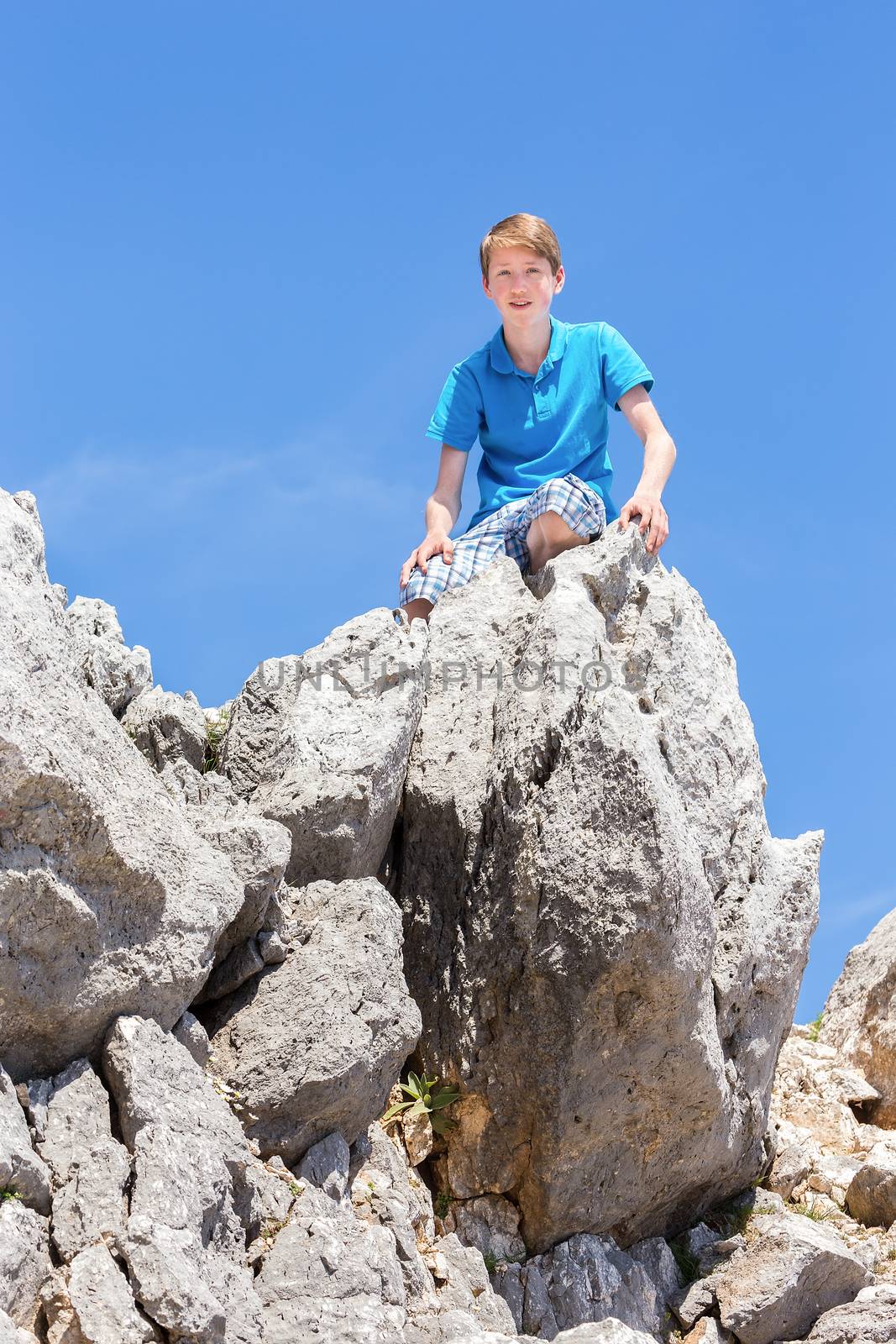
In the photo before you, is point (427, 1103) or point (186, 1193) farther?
point (427, 1103)

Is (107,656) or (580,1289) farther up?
(107,656)

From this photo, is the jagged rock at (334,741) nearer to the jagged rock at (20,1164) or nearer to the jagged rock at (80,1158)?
the jagged rock at (80,1158)

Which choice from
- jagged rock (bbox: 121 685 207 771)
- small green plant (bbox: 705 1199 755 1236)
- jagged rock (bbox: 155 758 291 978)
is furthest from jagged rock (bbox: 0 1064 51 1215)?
small green plant (bbox: 705 1199 755 1236)

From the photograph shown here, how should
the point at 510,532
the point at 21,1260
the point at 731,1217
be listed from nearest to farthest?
1. the point at 21,1260
2. the point at 731,1217
3. the point at 510,532

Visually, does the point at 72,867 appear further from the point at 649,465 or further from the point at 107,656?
the point at 649,465

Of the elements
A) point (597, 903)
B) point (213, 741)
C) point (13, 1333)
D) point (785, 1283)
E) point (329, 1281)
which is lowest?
point (13, 1333)

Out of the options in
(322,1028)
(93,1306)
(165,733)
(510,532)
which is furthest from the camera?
(510,532)

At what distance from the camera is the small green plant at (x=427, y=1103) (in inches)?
272

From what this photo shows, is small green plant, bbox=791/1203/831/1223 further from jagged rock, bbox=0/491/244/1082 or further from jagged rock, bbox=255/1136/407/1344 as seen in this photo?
jagged rock, bbox=0/491/244/1082

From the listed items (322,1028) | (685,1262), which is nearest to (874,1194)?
(685,1262)

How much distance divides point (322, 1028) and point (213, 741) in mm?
2056

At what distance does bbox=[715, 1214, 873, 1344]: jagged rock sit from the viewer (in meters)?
6.93

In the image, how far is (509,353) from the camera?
8.84 m

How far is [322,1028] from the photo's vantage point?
6.05m
